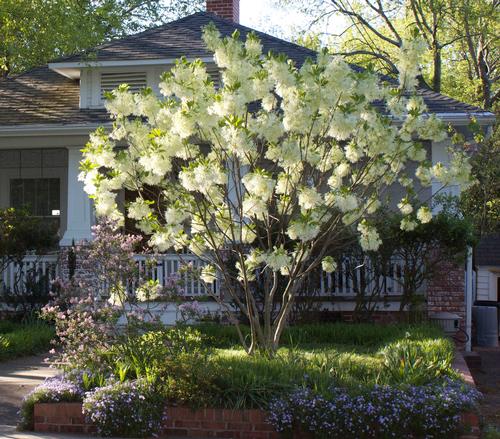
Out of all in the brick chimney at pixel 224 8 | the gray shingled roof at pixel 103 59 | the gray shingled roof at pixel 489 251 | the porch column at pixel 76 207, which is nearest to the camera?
the porch column at pixel 76 207

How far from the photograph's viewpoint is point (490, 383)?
38.3 feet

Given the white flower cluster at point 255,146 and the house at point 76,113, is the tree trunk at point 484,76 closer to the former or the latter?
the house at point 76,113

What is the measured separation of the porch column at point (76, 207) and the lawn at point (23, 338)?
5.88ft

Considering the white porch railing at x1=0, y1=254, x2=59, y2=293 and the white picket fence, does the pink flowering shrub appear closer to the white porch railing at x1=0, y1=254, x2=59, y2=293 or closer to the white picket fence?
the white picket fence

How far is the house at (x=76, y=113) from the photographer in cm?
1415

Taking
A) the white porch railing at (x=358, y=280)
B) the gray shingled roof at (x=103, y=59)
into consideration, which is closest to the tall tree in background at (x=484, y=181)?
the gray shingled roof at (x=103, y=59)

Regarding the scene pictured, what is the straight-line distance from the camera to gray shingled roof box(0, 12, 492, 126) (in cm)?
1468

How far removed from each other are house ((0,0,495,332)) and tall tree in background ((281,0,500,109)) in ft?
32.5

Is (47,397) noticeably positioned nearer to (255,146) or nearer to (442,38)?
(255,146)

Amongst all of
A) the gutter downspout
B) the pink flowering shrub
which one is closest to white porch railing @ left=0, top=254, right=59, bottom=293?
the pink flowering shrub

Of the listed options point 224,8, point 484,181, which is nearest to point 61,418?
point 484,181

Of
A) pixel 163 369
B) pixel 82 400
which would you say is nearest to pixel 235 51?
pixel 163 369

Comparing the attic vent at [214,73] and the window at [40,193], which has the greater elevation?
the attic vent at [214,73]

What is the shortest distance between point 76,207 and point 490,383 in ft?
24.3
